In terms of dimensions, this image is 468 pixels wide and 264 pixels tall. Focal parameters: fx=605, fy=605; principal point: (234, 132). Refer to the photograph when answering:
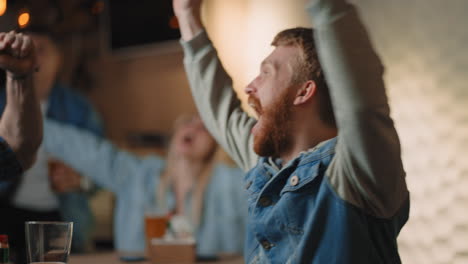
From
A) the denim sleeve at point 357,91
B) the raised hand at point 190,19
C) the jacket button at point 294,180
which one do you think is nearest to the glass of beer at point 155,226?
the raised hand at point 190,19

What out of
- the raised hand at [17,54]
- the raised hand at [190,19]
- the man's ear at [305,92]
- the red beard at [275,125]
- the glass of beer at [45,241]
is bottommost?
the glass of beer at [45,241]

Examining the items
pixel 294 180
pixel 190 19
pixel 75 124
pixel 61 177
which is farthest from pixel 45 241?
pixel 75 124

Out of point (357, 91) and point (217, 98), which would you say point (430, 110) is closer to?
point (217, 98)

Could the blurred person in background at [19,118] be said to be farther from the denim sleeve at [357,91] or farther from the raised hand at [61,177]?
Result: the raised hand at [61,177]

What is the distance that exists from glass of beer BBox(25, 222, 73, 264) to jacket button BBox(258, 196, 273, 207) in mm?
307

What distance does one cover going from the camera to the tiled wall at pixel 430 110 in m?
1.64

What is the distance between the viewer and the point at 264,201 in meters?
0.96

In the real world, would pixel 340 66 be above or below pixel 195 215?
above

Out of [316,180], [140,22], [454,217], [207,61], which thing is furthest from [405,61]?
[140,22]

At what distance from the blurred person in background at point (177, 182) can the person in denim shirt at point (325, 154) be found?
1.57 meters

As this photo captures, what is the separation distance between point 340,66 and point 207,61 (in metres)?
0.45

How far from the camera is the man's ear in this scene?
96 centimetres

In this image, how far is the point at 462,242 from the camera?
1.66m

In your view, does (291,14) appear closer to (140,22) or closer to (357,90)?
(357,90)
